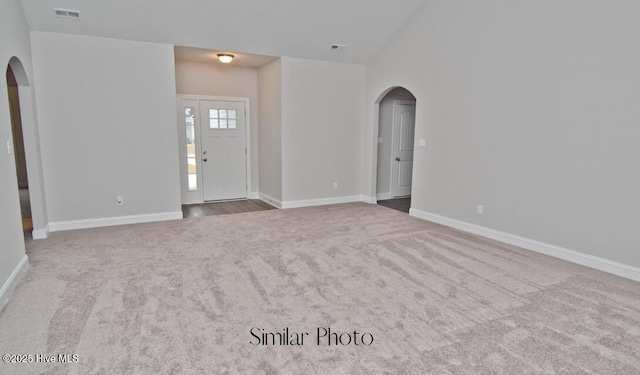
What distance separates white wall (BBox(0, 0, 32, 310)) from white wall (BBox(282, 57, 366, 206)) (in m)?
3.63

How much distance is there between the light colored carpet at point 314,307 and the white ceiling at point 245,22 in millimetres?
2768

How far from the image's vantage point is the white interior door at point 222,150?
690cm

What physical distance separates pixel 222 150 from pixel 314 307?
16.1ft

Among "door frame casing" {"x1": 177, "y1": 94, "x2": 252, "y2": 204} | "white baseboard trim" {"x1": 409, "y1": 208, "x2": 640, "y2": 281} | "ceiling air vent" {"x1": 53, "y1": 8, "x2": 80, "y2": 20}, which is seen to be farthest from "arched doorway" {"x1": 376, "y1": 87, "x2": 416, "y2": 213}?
"ceiling air vent" {"x1": 53, "y1": 8, "x2": 80, "y2": 20}

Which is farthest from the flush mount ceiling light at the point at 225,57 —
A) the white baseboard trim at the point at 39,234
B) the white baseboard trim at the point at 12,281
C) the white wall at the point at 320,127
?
the white baseboard trim at the point at 12,281

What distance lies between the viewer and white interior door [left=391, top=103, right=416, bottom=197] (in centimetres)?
740

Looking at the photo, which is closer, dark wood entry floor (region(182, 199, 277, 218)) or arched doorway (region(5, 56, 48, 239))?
arched doorway (region(5, 56, 48, 239))

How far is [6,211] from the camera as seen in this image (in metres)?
3.11

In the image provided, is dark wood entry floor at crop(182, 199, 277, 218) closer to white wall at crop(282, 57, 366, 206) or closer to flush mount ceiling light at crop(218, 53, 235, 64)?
white wall at crop(282, 57, 366, 206)

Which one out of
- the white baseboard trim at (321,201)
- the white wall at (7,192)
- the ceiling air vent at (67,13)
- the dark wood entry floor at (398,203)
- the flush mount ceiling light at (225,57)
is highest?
the ceiling air vent at (67,13)

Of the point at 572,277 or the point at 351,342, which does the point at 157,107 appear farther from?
the point at 572,277

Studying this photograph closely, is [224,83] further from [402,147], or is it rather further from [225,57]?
[402,147]

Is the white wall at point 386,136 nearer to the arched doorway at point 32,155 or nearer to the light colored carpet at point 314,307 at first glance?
the light colored carpet at point 314,307

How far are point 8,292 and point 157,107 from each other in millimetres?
3092
